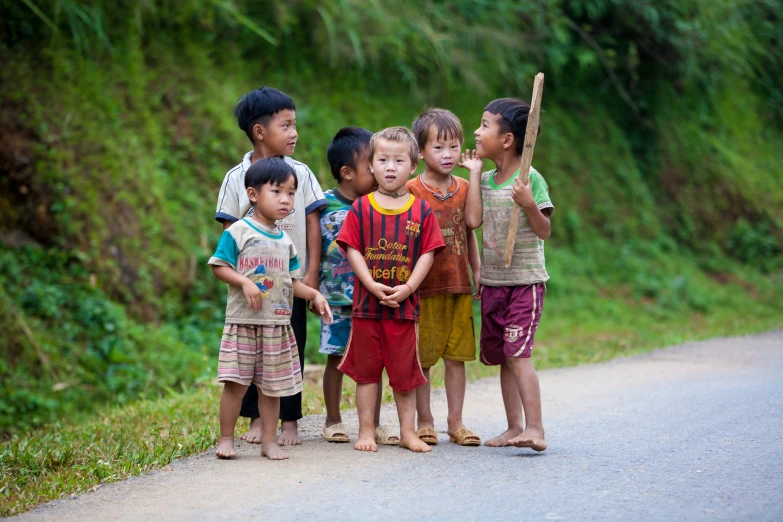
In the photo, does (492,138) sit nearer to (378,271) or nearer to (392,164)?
(392,164)

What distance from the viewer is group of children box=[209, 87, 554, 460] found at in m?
4.66

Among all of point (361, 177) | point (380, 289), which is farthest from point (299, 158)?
point (380, 289)

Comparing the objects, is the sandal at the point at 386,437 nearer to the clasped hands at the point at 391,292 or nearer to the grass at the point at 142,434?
the clasped hands at the point at 391,292

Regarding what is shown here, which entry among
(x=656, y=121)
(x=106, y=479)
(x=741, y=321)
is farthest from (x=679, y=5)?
(x=106, y=479)

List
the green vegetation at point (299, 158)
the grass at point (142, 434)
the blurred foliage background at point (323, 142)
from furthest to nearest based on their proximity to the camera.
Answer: the blurred foliage background at point (323, 142) → the green vegetation at point (299, 158) → the grass at point (142, 434)

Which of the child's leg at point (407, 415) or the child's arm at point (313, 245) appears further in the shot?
the child's arm at point (313, 245)

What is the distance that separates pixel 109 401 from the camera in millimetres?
7832

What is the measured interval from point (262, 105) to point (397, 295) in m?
1.32

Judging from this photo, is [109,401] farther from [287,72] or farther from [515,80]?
[515,80]

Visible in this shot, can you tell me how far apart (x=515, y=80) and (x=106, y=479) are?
35.5 ft

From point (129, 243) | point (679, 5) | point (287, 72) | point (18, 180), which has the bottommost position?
point (129, 243)

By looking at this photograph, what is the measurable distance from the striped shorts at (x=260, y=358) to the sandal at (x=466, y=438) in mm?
991

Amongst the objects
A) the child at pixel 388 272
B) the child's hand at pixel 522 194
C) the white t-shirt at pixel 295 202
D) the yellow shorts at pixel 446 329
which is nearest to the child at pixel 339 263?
the white t-shirt at pixel 295 202

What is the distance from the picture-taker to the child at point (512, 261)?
194 inches
